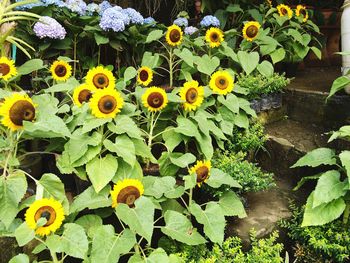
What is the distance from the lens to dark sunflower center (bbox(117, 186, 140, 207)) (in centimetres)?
156

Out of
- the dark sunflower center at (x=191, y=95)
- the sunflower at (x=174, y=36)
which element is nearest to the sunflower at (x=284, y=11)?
the sunflower at (x=174, y=36)

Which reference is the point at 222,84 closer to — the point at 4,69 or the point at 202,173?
the point at 202,173

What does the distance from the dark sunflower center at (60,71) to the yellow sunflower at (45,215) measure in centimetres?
101

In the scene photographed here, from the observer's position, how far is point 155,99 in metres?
1.94

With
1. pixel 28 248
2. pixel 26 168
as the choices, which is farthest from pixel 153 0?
pixel 28 248

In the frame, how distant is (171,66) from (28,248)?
158 centimetres

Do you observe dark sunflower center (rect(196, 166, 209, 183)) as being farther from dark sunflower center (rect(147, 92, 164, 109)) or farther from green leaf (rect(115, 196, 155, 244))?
dark sunflower center (rect(147, 92, 164, 109))

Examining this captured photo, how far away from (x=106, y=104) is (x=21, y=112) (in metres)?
0.37

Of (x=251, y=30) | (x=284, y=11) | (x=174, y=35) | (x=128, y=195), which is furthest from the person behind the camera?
(x=284, y=11)

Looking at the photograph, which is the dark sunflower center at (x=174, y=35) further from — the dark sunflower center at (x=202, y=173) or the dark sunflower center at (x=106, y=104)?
the dark sunflower center at (x=202, y=173)

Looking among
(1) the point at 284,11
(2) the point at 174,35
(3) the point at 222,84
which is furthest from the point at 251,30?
(3) the point at 222,84

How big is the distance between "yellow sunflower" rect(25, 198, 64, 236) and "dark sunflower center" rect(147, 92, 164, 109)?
2.33ft

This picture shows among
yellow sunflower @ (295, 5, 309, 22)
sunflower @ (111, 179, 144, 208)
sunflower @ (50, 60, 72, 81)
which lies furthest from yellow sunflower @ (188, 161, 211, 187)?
yellow sunflower @ (295, 5, 309, 22)

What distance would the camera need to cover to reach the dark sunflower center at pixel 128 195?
1.56 meters
